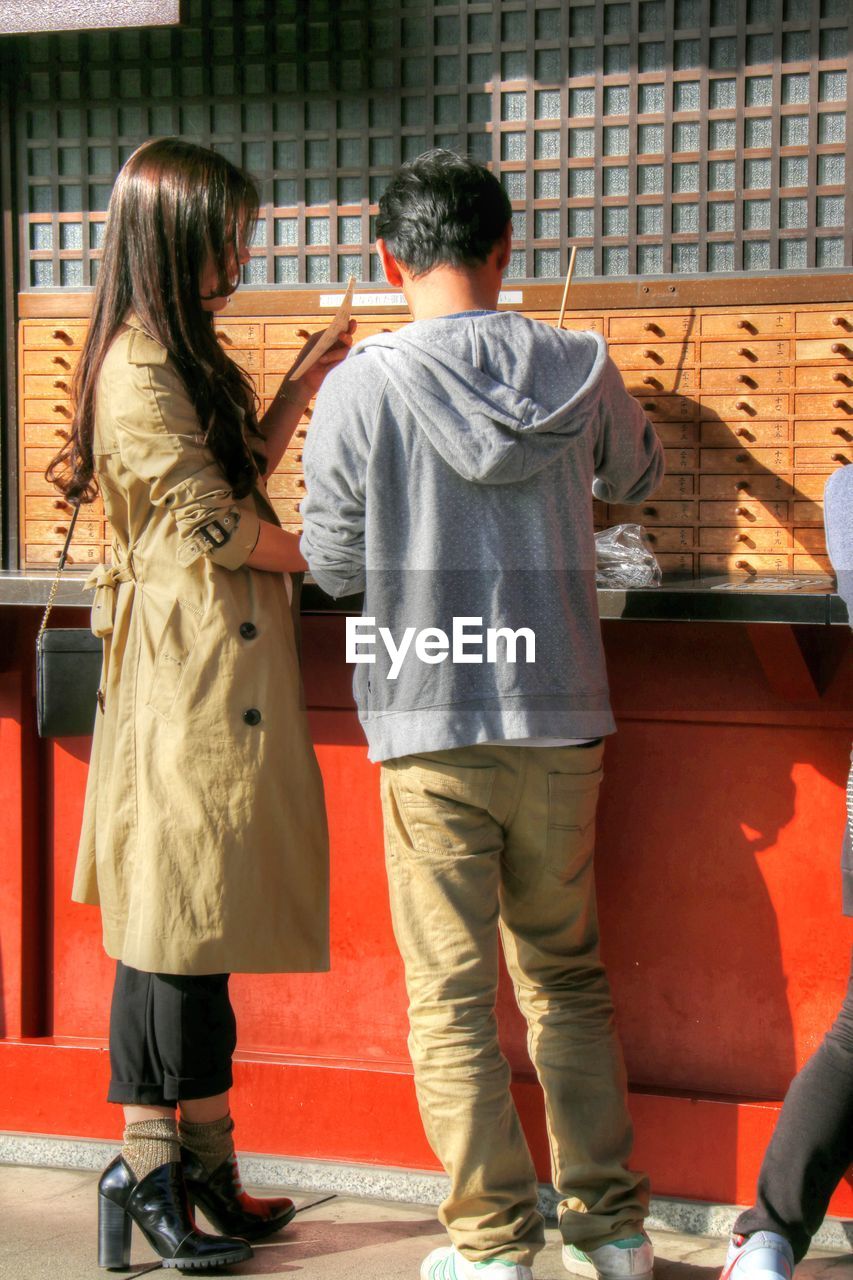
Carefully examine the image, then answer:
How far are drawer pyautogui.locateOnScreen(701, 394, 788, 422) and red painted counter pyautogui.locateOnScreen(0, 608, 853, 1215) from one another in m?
0.45

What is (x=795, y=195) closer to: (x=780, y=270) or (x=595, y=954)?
(x=780, y=270)

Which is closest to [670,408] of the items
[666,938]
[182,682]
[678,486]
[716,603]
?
[678,486]

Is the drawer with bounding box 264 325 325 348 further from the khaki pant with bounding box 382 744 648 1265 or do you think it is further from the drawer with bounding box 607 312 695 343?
the khaki pant with bounding box 382 744 648 1265

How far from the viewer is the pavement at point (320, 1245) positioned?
2539 millimetres

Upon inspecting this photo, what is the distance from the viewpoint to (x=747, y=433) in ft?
9.36

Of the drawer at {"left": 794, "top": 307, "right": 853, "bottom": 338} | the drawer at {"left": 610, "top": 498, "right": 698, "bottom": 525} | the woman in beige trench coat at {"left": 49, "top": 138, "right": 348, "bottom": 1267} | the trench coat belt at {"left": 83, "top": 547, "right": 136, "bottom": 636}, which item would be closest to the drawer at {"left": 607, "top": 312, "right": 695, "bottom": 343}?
the drawer at {"left": 794, "top": 307, "right": 853, "bottom": 338}

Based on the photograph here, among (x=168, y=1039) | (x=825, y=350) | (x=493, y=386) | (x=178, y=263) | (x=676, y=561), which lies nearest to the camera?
(x=493, y=386)

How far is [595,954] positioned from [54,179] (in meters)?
2.14

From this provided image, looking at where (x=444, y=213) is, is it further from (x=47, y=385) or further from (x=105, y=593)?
(x=47, y=385)

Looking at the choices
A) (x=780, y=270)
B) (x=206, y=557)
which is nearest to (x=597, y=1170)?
(x=206, y=557)

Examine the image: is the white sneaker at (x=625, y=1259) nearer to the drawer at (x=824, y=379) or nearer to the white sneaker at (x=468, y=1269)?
the white sneaker at (x=468, y=1269)

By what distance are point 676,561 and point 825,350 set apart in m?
0.51

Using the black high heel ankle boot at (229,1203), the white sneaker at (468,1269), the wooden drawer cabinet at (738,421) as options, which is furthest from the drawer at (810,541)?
the black high heel ankle boot at (229,1203)

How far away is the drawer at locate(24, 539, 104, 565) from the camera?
323cm
